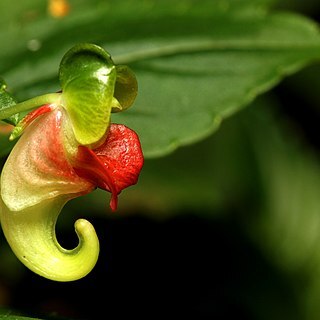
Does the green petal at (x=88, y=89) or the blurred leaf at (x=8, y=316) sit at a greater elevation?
the green petal at (x=88, y=89)

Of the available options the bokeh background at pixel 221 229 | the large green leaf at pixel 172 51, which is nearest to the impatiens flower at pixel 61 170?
the large green leaf at pixel 172 51

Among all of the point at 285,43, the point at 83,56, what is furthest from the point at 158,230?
the point at 83,56

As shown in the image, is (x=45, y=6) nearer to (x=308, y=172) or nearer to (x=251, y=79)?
(x=251, y=79)

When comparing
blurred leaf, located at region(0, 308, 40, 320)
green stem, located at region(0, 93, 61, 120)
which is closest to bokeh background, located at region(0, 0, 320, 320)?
blurred leaf, located at region(0, 308, 40, 320)

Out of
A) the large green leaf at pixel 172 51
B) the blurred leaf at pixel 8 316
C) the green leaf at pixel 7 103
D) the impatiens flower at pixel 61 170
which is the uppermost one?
the large green leaf at pixel 172 51

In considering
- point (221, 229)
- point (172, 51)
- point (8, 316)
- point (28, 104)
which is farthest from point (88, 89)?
point (221, 229)

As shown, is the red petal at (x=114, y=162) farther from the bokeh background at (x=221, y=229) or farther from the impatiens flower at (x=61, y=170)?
the bokeh background at (x=221, y=229)

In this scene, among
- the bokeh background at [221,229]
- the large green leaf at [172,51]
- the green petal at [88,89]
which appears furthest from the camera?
the bokeh background at [221,229]
